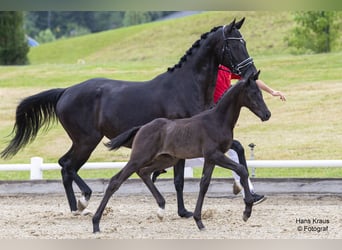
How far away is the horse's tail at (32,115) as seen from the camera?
7633 mm

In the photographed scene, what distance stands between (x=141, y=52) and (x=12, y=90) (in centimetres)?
1106

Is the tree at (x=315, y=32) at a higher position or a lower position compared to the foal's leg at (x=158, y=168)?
lower

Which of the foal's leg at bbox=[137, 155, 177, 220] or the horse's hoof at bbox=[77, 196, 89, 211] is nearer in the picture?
the foal's leg at bbox=[137, 155, 177, 220]

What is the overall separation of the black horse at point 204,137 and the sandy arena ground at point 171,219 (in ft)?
0.84

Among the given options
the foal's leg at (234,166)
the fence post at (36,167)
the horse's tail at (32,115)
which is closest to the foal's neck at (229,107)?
the foal's leg at (234,166)

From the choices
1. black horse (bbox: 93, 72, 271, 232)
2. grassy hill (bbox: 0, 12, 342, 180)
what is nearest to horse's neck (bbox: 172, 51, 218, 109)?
black horse (bbox: 93, 72, 271, 232)

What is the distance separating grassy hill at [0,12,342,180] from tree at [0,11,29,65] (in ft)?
12.4

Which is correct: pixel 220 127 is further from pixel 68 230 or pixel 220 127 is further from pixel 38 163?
pixel 38 163

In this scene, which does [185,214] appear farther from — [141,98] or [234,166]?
[234,166]

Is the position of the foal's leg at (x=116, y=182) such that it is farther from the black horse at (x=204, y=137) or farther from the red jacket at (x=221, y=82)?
the red jacket at (x=221, y=82)

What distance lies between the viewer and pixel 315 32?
2617 cm

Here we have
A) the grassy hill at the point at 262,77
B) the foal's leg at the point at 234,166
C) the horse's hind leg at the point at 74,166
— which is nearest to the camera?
the foal's leg at the point at 234,166

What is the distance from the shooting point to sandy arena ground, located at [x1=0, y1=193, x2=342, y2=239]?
5816 mm

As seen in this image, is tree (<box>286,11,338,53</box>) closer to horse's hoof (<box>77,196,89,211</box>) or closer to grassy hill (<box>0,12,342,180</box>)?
grassy hill (<box>0,12,342,180</box>)
